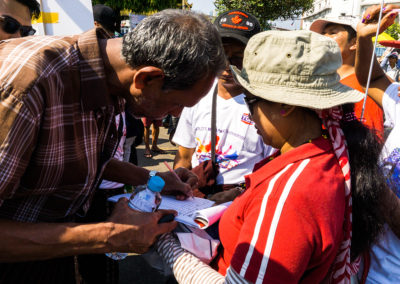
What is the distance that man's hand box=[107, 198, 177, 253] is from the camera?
1238 millimetres

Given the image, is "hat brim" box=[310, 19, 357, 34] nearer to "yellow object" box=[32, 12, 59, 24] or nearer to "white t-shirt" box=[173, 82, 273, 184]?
"white t-shirt" box=[173, 82, 273, 184]

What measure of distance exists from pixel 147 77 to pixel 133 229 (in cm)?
63

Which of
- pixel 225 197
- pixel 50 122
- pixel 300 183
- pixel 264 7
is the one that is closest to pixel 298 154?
pixel 300 183

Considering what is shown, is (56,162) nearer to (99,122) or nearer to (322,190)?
(99,122)

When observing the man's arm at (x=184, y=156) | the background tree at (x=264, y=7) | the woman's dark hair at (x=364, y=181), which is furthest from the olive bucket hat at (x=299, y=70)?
the background tree at (x=264, y=7)

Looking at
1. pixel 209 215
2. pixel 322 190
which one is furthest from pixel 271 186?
pixel 209 215

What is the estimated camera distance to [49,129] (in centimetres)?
116

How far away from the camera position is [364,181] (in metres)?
1.17

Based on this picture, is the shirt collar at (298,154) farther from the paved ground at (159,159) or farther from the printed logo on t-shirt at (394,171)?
the paved ground at (159,159)

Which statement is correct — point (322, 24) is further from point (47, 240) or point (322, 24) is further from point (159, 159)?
point (159, 159)

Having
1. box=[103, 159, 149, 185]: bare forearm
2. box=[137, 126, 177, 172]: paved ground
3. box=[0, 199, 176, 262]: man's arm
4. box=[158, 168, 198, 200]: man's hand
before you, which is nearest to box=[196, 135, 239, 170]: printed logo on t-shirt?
box=[158, 168, 198, 200]: man's hand

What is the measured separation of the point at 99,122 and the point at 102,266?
3.42ft

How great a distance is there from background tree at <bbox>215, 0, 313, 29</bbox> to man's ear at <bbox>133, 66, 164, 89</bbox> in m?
15.7

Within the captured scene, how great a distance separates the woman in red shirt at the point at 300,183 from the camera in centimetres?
100
